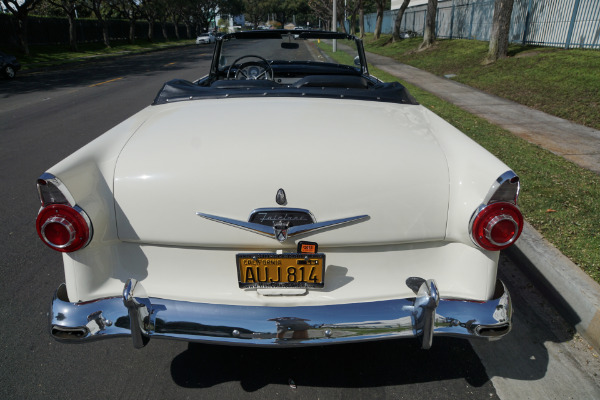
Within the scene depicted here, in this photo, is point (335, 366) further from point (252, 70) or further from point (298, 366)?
point (252, 70)

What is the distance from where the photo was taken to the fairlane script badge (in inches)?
72.9

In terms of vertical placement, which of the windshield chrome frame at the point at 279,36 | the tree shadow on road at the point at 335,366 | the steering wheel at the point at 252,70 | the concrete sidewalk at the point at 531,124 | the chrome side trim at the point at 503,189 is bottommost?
the concrete sidewalk at the point at 531,124

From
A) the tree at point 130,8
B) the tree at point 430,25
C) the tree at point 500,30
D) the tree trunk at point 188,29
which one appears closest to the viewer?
the tree at point 500,30

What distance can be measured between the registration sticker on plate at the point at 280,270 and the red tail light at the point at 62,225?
65 cm

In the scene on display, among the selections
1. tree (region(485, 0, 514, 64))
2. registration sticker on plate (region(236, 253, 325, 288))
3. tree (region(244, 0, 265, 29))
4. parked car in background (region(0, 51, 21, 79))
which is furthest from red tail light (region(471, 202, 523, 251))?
tree (region(244, 0, 265, 29))

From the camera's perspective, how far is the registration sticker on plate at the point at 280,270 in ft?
6.25

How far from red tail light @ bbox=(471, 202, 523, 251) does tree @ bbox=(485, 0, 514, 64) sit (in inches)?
522

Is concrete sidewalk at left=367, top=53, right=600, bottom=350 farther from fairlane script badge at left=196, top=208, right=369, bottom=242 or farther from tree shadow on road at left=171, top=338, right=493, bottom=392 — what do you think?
fairlane script badge at left=196, top=208, right=369, bottom=242

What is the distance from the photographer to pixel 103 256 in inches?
76.7

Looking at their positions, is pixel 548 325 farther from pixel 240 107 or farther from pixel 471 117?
pixel 471 117

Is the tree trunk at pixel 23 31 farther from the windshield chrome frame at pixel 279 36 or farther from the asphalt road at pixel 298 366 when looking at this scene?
the asphalt road at pixel 298 366

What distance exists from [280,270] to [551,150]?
5.33 metres

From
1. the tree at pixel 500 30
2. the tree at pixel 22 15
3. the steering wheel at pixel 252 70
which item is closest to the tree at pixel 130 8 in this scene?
the tree at pixel 22 15

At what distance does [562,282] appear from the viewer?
281 cm
